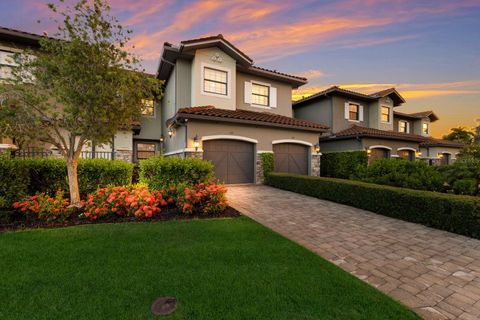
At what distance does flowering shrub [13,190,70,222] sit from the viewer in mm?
5445

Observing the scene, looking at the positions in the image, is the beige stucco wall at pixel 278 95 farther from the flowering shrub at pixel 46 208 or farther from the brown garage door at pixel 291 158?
the flowering shrub at pixel 46 208

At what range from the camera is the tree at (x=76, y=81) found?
5.76 m

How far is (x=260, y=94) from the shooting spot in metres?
16.2

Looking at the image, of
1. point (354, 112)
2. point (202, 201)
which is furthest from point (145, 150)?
point (354, 112)

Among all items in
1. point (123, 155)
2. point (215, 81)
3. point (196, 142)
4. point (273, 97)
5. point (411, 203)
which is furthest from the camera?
point (273, 97)

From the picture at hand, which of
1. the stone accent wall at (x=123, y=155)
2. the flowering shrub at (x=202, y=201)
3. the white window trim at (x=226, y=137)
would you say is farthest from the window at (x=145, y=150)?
the flowering shrub at (x=202, y=201)

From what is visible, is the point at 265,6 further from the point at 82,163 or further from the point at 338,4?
the point at 82,163

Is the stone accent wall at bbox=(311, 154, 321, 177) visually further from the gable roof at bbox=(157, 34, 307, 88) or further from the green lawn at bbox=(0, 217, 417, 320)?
the green lawn at bbox=(0, 217, 417, 320)

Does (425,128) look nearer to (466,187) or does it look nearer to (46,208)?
(466,187)

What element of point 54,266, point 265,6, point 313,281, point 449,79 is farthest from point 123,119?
point 449,79

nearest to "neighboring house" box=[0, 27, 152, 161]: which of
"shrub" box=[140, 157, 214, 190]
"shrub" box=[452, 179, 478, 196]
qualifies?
"shrub" box=[140, 157, 214, 190]

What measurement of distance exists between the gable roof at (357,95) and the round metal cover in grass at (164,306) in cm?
1861

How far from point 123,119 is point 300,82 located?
1410 cm

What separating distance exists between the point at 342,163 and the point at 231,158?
9.07 meters
